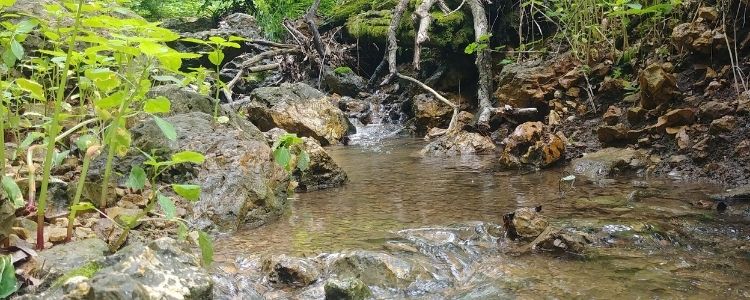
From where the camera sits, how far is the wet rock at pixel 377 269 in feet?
7.47

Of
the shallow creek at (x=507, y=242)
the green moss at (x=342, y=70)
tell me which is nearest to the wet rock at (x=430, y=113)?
the green moss at (x=342, y=70)

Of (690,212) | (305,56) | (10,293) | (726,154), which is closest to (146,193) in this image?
(10,293)

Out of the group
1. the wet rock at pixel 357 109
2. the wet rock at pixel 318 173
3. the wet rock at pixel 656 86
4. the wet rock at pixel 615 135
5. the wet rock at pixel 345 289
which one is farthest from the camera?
the wet rock at pixel 357 109

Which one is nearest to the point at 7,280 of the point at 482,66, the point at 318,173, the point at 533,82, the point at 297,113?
the point at 318,173

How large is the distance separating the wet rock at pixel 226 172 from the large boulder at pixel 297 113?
12.9 ft

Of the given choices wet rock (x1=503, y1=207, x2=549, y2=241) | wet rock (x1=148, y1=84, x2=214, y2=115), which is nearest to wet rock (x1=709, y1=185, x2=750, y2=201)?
wet rock (x1=503, y1=207, x2=549, y2=241)

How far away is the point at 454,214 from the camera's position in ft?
10.8

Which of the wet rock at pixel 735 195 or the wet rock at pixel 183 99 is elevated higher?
the wet rock at pixel 183 99

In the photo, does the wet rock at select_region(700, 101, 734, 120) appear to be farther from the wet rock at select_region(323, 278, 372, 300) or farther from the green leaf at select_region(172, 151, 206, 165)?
the green leaf at select_region(172, 151, 206, 165)

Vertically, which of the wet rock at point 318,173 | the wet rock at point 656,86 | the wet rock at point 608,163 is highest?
the wet rock at point 656,86

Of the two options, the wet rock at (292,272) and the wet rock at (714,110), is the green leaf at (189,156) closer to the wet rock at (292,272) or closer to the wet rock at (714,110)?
the wet rock at (292,272)

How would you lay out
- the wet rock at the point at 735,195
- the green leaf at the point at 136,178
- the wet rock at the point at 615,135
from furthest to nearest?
the wet rock at the point at 615,135
the wet rock at the point at 735,195
the green leaf at the point at 136,178

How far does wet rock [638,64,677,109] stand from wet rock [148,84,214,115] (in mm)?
3786

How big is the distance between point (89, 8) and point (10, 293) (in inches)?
36.9
